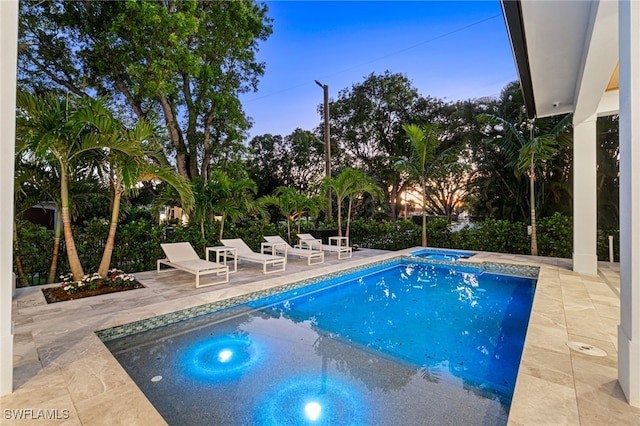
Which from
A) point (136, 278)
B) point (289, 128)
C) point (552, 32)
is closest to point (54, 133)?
point (136, 278)

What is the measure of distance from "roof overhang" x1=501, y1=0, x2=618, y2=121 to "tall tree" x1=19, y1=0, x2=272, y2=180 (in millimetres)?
8113

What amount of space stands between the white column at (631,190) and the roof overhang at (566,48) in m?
1.59

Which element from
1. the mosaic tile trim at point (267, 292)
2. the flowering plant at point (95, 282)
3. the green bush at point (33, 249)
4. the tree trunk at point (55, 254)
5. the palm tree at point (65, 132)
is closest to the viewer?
the mosaic tile trim at point (267, 292)

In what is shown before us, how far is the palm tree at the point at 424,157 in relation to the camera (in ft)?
37.1

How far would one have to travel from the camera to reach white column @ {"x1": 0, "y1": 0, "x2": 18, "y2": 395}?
89.1 inches

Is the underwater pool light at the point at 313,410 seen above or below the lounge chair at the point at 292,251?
below

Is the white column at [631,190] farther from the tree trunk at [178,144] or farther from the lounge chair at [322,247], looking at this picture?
the tree trunk at [178,144]

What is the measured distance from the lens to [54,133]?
4586 mm

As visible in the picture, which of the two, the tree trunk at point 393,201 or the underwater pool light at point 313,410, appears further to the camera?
the tree trunk at point 393,201

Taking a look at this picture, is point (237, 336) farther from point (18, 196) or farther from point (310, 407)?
point (18, 196)

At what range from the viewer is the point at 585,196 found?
6711mm

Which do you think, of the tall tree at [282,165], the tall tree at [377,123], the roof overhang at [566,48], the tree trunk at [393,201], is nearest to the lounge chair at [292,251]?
the roof overhang at [566,48]

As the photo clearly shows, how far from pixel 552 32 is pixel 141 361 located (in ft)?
22.7

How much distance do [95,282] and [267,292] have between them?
3.21 metres
